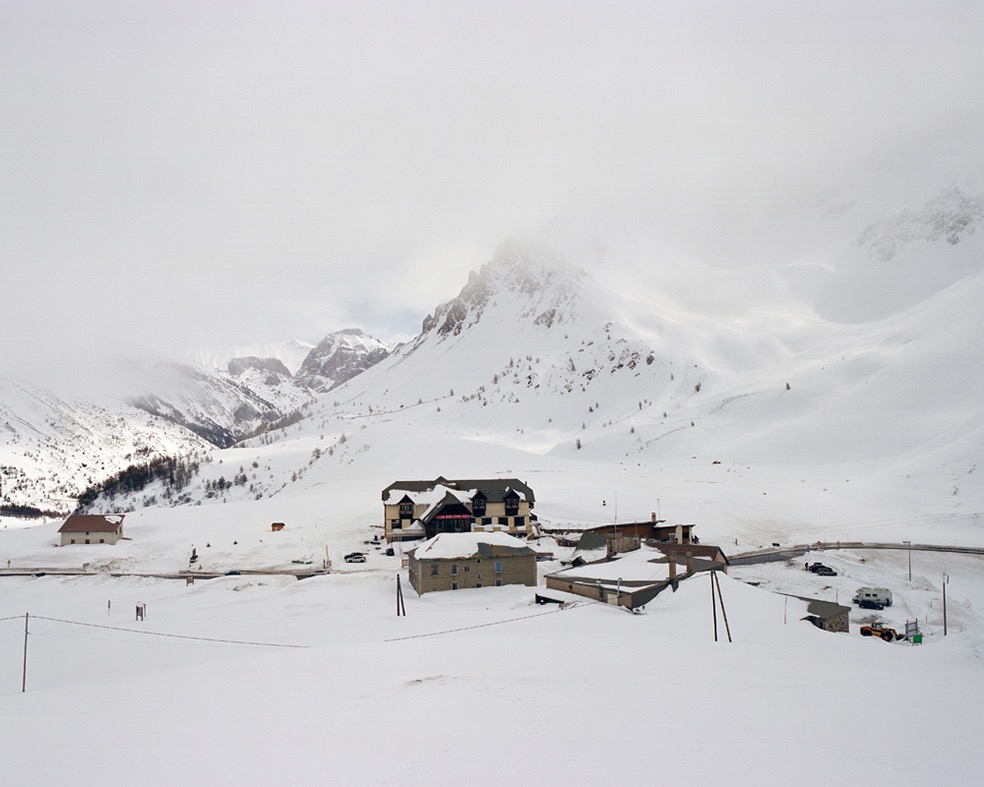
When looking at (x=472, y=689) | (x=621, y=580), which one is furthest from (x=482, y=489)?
(x=472, y=689)

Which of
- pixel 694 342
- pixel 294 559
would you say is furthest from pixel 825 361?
pixel 294 559

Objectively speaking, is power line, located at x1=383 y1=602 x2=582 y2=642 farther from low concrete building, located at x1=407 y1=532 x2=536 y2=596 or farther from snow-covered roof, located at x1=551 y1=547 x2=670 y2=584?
low concrete building, located at x1=407 y1=532 x2=536 y2=596

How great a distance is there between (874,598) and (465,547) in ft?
97.1

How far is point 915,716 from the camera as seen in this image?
19234mm

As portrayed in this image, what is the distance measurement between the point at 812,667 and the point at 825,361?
138759 mm

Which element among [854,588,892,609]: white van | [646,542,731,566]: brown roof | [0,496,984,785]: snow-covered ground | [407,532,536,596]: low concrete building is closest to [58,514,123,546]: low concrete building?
[0,496,984,785]: snow-covered ground

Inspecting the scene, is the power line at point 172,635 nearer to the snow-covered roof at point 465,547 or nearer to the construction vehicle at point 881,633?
the snow-covered roof at point 465,547

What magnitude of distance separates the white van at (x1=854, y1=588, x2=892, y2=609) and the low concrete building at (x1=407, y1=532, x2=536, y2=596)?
2349cm

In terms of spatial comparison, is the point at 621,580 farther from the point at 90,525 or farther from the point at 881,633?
the point at 90,525

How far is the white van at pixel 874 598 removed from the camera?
147ft

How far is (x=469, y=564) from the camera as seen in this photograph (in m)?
46.8

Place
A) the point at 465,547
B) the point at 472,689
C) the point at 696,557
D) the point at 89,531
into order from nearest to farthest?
the point at 472,689
the point at 465,547
the point at 696,557
the point at 89,531

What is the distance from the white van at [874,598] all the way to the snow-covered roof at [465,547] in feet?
78.4

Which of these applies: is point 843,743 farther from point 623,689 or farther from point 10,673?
point 10,673
